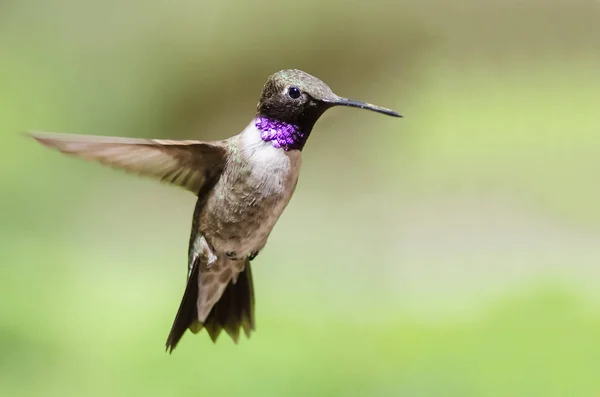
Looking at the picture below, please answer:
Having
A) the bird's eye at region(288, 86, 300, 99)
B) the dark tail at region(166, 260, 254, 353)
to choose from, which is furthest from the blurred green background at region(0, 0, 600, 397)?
the bird's eye at region(288, 86, 300, 99)

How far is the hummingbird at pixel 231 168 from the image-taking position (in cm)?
63

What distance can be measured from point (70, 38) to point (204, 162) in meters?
1.81

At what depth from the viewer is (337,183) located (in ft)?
8.30

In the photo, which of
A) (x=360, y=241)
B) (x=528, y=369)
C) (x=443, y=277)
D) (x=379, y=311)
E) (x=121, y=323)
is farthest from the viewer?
(x=360, y=241)

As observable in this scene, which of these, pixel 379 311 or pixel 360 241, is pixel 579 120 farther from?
pixel 379 311

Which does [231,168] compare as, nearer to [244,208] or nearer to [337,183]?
[244,208]

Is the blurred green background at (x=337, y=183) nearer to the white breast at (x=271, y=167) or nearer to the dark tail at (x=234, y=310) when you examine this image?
the dark tail at (x=234, y=310)

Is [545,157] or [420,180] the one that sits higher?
[545,157]

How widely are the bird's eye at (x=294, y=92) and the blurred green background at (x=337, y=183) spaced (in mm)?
1128

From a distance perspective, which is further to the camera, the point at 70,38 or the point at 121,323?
the point at 70,38

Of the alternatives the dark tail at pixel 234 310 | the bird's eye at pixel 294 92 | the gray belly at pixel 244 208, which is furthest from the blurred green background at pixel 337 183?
the bird's eye at pixel 294 92

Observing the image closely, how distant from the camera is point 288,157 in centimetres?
69

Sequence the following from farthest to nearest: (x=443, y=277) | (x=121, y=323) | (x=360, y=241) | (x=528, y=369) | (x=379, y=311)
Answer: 1. (x=360, y=241)
2. (x=443, y=277)
3. (x=379, y=311)
4. (x=121, y=323)
5. (x=528, y=369)

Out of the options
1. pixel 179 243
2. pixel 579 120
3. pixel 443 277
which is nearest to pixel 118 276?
pixel 179 243
